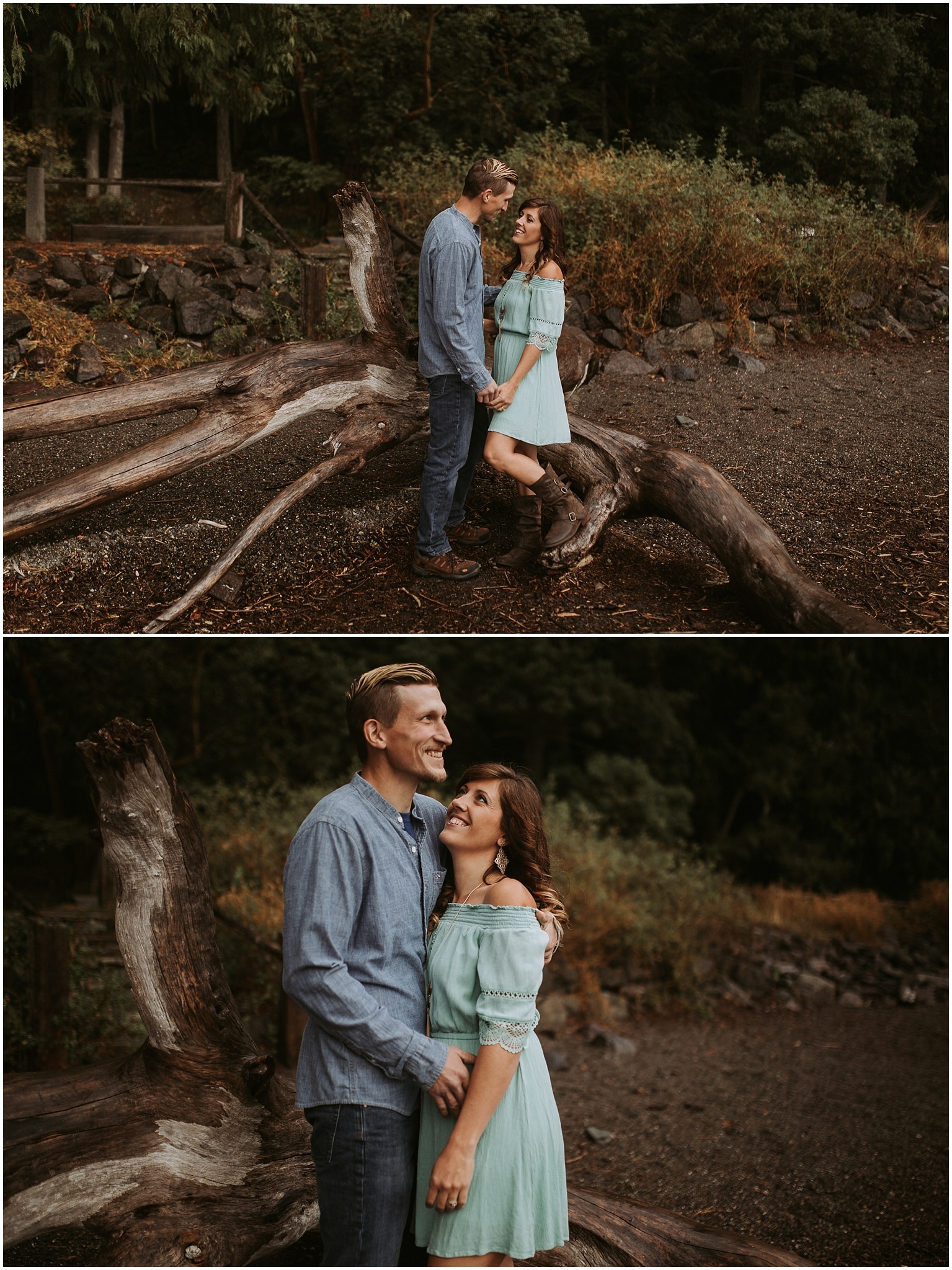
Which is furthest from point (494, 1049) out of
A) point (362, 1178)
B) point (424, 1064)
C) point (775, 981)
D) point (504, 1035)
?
point (775, 981)

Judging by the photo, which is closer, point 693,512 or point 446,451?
point 446,451

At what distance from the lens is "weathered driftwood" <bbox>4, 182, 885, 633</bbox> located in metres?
5.20

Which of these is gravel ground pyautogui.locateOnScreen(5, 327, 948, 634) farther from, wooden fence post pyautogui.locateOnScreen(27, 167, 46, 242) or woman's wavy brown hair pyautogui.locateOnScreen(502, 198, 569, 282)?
wooden fence post pyautogui.locateOnScreen(27, 167, 46, 242)

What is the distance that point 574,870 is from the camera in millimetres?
8539

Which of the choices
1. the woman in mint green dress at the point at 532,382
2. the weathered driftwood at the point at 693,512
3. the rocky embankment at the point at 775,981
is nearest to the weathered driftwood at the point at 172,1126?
the woman in mint green dress at the point at 532,382

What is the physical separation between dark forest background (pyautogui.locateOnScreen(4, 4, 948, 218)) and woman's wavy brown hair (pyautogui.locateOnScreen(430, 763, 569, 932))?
12.6 metres

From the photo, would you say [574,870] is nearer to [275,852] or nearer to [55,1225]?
[275,852]

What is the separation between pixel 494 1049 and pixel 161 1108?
4.60 ft

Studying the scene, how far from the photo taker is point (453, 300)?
4.98 m

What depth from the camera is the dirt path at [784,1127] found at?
4.94 meters

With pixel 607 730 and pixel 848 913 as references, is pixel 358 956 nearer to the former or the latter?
pixel 848 913

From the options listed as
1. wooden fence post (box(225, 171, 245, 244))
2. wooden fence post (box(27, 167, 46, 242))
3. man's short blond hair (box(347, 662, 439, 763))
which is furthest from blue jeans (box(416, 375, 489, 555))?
wooden fence post (box(27, 167, 46, 242))

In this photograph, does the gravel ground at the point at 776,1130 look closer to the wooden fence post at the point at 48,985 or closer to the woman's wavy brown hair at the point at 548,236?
the wooden fence post at the point at 48,985

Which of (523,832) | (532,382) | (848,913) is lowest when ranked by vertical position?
(848,913)
